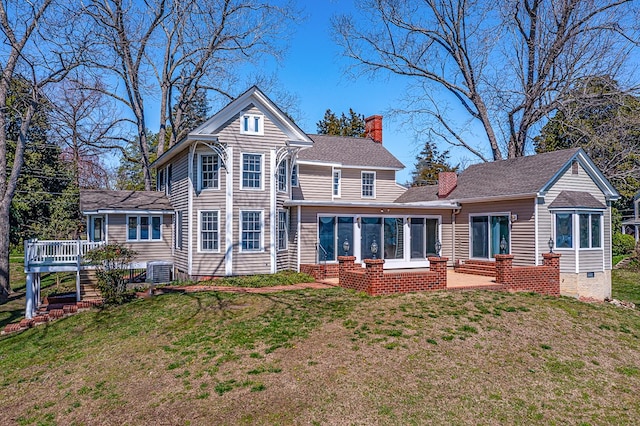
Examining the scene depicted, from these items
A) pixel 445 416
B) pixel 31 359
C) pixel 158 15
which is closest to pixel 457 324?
pixel 445 416

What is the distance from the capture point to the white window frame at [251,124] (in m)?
16.2

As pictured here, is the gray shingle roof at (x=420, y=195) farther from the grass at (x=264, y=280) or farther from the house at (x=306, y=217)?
the grass at (x=264, y=280)

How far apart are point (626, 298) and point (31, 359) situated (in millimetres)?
20923

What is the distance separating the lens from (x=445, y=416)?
656 centimetres

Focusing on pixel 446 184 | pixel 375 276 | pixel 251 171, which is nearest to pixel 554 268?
pixel 375 276

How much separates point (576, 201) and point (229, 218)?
1225 centimetres

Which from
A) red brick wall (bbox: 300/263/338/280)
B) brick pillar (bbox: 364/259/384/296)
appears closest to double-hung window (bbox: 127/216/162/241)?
red brick wall (bbox: 300/263/338/280)

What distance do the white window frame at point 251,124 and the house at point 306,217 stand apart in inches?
1.4

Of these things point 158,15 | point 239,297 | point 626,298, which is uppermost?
point 158,15

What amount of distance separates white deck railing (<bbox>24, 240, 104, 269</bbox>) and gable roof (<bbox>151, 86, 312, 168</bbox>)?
4.82m

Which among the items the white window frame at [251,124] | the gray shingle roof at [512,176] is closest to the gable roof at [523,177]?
the gray shingle roof at [512,176]

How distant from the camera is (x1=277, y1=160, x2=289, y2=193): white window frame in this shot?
17.3 meters

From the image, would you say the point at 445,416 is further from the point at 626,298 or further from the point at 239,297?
the point at 626,298

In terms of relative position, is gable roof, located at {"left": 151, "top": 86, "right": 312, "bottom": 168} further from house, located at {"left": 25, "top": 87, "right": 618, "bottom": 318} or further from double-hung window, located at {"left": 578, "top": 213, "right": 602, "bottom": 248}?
double-hung window, located at {"left": 578, "top": 213, "right": 602, "bottom": 248}
